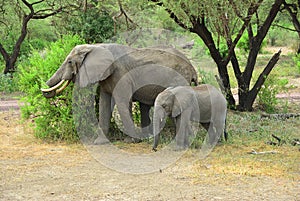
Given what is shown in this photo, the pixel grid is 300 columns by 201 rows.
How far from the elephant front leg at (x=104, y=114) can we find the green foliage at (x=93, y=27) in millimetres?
1925

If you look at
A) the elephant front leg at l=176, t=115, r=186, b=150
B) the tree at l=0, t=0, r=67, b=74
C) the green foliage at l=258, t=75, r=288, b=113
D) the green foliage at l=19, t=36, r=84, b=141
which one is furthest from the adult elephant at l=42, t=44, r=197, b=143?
the tree at l=0, t=0, r=67, b=74

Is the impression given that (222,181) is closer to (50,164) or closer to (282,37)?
(50,164)

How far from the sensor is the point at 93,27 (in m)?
10.7

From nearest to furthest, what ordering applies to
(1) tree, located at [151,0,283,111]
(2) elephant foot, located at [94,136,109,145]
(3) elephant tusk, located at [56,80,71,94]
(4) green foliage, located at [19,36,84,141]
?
(3) elephant tusk, located at [56,80,71,94] < (2) elephant foot, located at [94,136,109,145] < (4) green foliage, located at [19,36,84,141] < (1) tree, located at [151,0,283,111]

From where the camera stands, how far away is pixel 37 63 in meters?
9.73

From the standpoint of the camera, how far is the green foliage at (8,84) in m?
18.1

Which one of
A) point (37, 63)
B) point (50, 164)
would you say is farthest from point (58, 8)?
point (50, 164)

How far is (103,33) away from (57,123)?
2383 mm

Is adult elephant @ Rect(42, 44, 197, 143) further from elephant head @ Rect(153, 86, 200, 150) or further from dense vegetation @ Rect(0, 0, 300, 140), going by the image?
elephant head @ Rect(153, 86, 200, 150)

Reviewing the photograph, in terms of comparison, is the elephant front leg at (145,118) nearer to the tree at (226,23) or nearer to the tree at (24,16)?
the tree at (226,23)

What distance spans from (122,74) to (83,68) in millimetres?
654

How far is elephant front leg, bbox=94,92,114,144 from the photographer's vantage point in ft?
29.9

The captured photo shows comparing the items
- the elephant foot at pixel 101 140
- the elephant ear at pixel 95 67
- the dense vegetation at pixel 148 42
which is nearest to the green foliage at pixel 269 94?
the dense vegetation at pixel 148 42

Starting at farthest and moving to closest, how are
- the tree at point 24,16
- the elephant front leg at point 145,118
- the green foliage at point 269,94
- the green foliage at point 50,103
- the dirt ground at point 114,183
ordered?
the tree at point 24,16 < the green foliage at point 269,94 < the elephant front leg at point 145,118 < the green foliage at point 50,103 < the dirt ground at point 114,183
